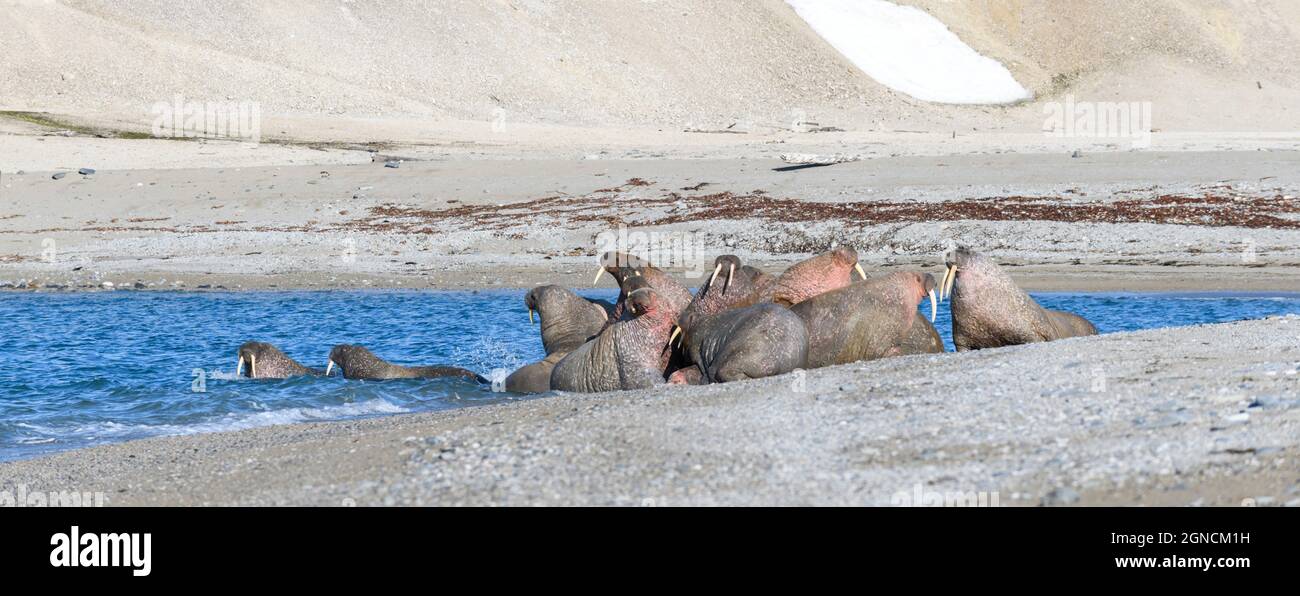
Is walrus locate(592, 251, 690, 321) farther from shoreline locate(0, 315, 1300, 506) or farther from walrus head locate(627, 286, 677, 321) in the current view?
shoreline locate(0, 315, 1300, 506)

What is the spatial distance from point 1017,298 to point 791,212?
35.6ft

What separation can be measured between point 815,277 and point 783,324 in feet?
4.91

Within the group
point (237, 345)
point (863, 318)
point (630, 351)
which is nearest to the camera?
point (863, 318)

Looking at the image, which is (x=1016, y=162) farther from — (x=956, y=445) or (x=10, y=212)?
(x=956, y=445)

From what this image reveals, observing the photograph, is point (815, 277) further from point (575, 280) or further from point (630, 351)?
point (575, 280)

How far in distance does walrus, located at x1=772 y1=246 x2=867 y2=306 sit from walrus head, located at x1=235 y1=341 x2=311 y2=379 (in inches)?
174

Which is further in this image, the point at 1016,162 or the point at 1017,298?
the point at 1016,162

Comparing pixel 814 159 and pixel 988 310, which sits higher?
pixel 814 159

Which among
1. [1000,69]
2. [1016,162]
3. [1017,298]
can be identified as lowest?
[1017,298]

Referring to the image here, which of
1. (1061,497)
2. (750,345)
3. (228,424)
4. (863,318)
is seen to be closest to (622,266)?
(863,318)

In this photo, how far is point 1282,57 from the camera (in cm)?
4903

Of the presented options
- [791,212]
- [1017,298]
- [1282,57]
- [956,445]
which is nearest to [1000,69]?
[1282,57]

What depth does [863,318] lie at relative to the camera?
1029 centimetres
